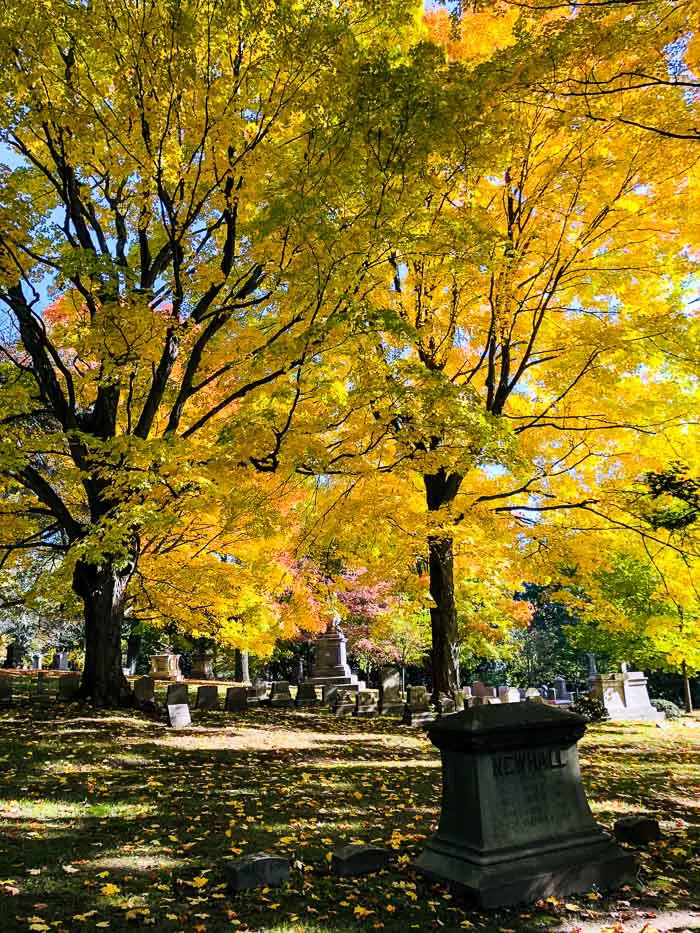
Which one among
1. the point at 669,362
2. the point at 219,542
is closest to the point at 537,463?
the point at 669,362

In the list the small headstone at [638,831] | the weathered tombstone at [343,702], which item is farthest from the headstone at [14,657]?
the small headstone at [638,831]

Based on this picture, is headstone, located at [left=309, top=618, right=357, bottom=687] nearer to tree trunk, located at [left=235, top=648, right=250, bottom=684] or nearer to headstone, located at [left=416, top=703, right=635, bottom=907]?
tree trunk, located at [left=235, top=648, right=250, bottom=684]

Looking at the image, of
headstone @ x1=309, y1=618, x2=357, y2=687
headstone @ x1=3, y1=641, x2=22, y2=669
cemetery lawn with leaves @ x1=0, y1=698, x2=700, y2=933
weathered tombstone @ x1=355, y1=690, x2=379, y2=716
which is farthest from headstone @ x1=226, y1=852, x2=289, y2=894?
headstone @ x1=3, y1=641, x2=22, y2=669

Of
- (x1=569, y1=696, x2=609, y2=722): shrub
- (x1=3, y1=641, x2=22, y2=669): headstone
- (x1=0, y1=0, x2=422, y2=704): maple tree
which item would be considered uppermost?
(x1=0, y1=0, x2=422, y2=704): maple tree

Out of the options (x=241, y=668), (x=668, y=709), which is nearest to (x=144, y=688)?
(x=241, y=668)

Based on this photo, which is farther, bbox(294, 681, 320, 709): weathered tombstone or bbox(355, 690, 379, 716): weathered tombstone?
bbox(294, 681, 320, 709): weathered tombstone

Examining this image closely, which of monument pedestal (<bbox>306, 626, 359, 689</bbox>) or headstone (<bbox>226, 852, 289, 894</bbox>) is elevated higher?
monument pedestal (<bbox>306, 626, 359, 689</bbox>)

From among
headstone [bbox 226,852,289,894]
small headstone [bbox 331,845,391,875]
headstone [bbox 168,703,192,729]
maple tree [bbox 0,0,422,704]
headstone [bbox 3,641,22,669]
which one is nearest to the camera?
headstone [bbox 226,852,289,894]

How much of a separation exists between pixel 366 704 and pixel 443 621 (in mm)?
4560

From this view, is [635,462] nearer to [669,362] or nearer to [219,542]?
[669,362]

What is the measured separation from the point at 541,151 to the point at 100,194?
845cm

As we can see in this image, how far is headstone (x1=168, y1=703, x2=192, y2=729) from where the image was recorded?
11.7m

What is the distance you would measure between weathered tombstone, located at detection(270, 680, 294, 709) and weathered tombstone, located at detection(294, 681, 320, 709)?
27 centimetres

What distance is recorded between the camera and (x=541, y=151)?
11641mm
